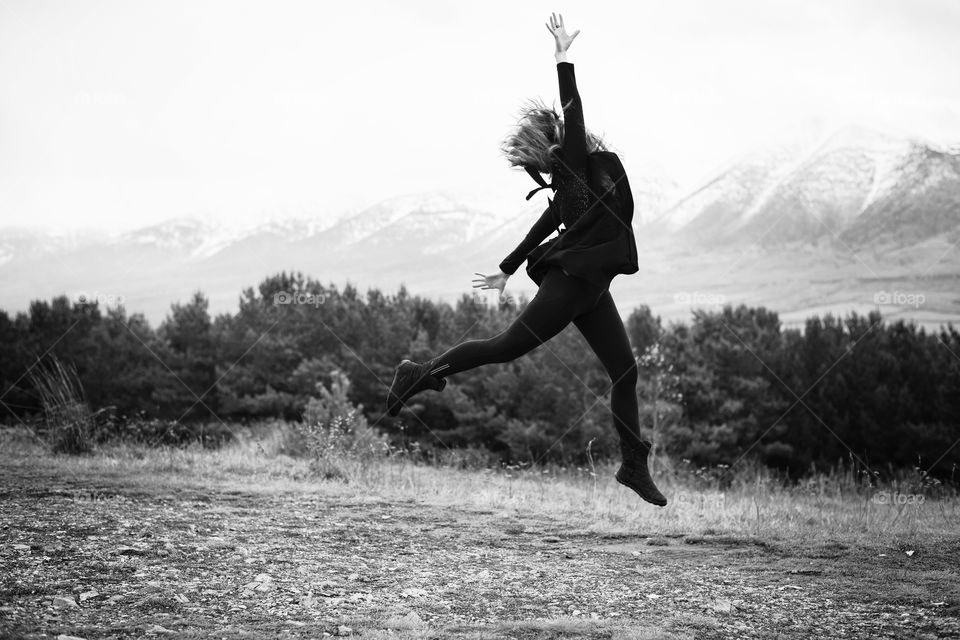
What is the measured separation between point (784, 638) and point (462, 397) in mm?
21346

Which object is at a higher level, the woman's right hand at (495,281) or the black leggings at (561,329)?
the woman's right hand at (495,281)

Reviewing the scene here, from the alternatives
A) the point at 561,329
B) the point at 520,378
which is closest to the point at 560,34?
the point at 561,329

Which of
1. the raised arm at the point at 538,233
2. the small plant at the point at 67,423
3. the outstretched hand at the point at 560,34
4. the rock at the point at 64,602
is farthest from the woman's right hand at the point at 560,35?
the small plant at the point at 67,423

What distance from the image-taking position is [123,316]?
102 ft

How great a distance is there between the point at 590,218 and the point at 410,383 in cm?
141

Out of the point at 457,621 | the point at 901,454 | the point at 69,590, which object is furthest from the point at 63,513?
the point at 901,454

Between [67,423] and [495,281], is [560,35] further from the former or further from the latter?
[67,423]

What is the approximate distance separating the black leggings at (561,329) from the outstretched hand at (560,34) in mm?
1206

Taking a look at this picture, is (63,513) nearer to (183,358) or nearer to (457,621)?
(457,621)

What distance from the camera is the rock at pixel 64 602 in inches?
134

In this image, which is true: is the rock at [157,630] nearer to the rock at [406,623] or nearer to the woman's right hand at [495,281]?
the rock at [406,623]

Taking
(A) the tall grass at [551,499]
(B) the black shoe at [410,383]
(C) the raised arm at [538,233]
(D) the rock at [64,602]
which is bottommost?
(A) the tall grass at [551,499]

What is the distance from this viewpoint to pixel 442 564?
4594 millimetres

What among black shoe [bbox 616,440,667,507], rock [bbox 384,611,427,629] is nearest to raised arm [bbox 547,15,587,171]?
black shoe [bbox 616,440,667,507]
